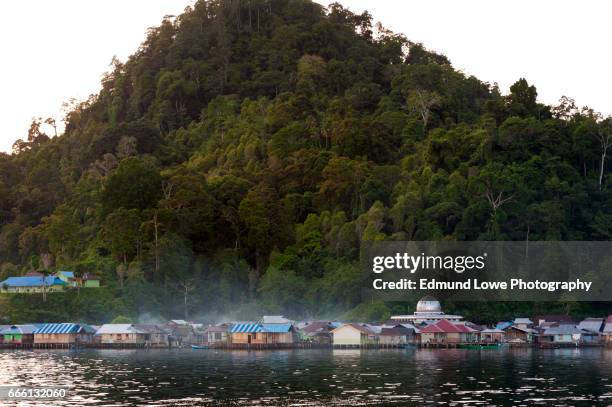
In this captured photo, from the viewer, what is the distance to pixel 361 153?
135000 mm

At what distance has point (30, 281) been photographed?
376 feet

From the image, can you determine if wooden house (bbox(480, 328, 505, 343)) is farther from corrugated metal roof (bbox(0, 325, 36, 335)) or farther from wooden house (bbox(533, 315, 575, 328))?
corrugated metal roof (bbox(0, 325, 36, 335))

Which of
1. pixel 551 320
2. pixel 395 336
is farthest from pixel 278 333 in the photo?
pixel 551 320

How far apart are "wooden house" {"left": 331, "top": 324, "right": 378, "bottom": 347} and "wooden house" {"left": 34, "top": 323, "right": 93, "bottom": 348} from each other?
2784 cm

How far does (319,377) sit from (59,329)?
49976 millimetres

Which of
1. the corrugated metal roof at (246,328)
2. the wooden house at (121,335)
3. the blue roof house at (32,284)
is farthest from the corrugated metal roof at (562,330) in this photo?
the blue roof house at (32,284)

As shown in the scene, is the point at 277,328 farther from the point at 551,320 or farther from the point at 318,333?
the point at 551,320

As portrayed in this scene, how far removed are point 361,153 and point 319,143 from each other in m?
8.70

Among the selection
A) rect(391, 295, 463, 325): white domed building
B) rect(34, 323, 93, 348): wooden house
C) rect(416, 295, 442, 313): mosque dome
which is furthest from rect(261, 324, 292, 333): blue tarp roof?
rect(34, 323, 93, 348): wooden house

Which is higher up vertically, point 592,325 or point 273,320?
point 273,320

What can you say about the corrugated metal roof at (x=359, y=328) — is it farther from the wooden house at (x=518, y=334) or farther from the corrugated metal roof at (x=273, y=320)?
the wooden house at (x=518, y=334)

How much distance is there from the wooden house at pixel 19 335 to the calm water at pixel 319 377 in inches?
492

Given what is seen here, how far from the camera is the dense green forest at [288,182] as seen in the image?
116 metres

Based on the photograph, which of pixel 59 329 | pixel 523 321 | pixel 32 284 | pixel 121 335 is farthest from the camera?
pixel 32 284
